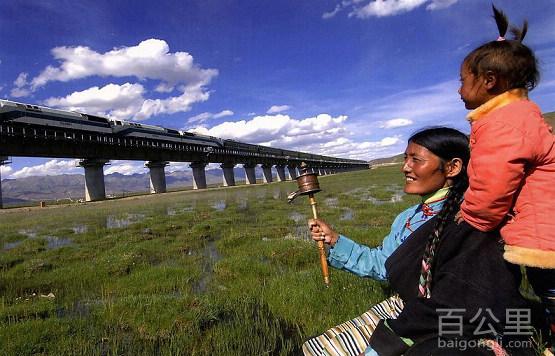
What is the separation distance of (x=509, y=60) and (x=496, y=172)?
90 cm

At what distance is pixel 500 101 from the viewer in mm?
2547

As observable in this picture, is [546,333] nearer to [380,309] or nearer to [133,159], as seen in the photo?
[380,309]

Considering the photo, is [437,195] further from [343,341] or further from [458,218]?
[343,341]

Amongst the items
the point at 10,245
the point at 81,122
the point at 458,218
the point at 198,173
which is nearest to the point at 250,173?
the point at 198,173

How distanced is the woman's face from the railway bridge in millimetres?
42103

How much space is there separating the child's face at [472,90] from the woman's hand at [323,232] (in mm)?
1673

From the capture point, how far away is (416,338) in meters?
2.44

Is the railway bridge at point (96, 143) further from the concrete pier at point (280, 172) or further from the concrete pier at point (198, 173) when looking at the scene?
the concrete pier at point (280, 172)

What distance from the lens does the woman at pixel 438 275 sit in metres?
2.31

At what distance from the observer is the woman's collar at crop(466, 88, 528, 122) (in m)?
2.53

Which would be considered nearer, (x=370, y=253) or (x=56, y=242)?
(x=370, y=253)

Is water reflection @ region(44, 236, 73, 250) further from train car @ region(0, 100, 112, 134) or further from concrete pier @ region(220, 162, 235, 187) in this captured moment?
concrete pier @ region(220, 162, 235, 187)

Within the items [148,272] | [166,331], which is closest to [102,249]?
[148,272]

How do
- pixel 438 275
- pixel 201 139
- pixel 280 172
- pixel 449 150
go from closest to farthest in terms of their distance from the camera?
1. pixel 438 275
2. pixel 449 150
3. pixel 201 139
4. pixel 280 172
